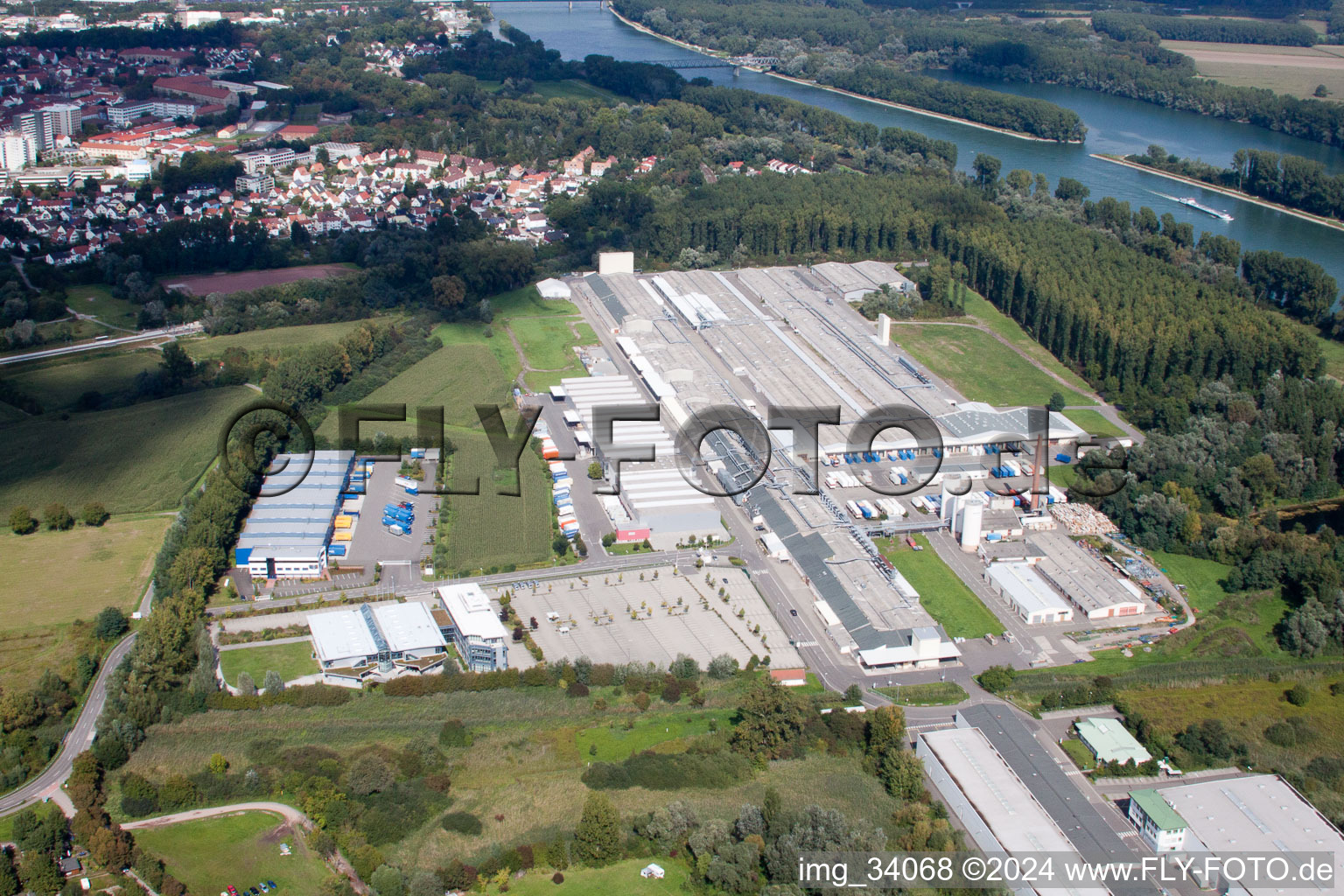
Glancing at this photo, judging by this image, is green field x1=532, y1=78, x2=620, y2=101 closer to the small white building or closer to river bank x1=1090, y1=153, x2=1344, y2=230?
river bank x1=1090, y1=153, x2=1344, y2=230

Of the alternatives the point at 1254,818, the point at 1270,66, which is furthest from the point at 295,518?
the point at 1270,66

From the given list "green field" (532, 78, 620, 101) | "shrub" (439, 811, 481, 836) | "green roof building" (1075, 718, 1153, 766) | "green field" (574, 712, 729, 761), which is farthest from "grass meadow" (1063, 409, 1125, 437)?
"green field" (532, 78, 620, 101)

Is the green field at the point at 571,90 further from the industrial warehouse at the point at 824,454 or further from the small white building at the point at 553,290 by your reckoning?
the industrial warehouse at the point at 824,454

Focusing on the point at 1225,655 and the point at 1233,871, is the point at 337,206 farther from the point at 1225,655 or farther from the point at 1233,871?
the point at 1233,871

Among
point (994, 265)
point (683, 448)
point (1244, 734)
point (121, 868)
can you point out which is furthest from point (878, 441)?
point (121, 868)

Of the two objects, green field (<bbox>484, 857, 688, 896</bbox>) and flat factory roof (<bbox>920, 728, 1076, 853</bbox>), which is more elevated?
flat factory roof (<bbox>920, 728, 1076, 853</bbox>)

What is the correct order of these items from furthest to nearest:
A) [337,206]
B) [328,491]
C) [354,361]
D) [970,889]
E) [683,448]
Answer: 1. [337,206]
2. [354,361]
3. [683,448]
4. [328,491]
5. [970,889]
